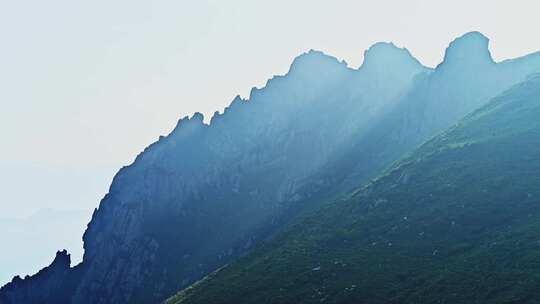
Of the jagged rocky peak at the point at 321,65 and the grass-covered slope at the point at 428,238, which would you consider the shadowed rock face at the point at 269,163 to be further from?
the grass-covered slope at the point at 428,238

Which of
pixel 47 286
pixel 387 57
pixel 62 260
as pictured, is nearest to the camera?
pixel 387 57

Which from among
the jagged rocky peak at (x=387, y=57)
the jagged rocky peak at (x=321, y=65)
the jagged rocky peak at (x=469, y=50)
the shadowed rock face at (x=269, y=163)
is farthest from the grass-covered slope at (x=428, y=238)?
the jagged rocky peak at (x=321, y=65)

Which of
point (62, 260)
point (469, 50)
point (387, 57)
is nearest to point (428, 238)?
point (469, 50)

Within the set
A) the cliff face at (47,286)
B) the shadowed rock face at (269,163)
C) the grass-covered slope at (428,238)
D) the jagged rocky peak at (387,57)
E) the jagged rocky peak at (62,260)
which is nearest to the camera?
the grass-covered slope at (428,238)

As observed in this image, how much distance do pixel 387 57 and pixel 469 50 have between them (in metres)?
30.8

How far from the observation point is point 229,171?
18200 centimetres

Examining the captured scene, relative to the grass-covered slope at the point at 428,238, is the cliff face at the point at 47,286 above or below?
above

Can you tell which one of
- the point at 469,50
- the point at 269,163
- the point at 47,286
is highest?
the point at 469,50

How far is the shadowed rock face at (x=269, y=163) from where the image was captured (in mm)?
148750

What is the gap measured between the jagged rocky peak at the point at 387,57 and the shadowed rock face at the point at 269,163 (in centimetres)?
38

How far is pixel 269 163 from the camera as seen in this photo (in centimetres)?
17625

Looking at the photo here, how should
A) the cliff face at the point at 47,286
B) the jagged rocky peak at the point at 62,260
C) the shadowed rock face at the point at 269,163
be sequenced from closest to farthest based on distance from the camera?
the shadowed rock face at the point at 269,163 < the cliff face at the point at 47,286 < the jagged rocky peak at the point at 62,260

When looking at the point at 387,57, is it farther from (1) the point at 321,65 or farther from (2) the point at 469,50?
(2) the point at 469,50

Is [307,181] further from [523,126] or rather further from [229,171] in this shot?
[523,126]
